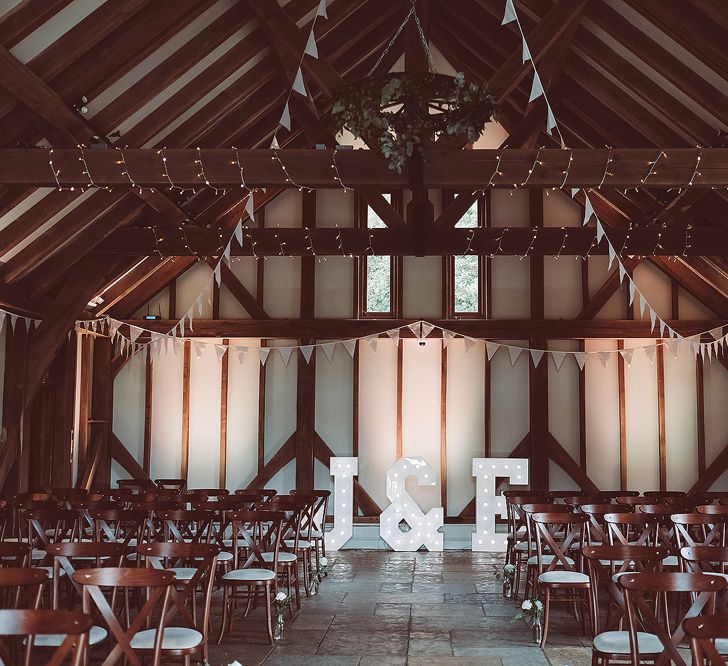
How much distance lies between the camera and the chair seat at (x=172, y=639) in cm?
492

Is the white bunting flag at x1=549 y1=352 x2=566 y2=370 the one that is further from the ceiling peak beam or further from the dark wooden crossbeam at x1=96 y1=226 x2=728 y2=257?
the ceiling peak beam

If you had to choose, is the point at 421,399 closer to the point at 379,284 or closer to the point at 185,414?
the point at 379,284

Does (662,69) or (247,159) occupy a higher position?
(662,69)

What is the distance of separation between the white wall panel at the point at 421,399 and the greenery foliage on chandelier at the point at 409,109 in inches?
292

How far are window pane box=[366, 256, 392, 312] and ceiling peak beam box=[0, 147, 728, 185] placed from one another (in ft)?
21.1

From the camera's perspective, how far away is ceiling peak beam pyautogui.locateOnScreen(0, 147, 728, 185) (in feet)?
25.5

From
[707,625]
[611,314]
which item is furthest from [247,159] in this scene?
[611,314]

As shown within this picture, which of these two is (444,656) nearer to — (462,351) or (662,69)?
(662,69)

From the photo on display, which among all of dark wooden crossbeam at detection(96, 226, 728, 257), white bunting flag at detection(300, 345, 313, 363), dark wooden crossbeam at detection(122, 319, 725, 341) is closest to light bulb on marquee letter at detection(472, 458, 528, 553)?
dark wooden crossbeam at detection(122, 319, 725, 341)

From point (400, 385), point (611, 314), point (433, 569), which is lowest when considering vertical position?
point (433, 569)

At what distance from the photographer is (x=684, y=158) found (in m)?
7.73

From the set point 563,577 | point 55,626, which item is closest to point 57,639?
point 55,626

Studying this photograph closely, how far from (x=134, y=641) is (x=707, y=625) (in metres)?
3.16

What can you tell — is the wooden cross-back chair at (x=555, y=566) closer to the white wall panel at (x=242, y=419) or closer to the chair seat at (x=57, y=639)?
the chair seat at (x=57, y=639)
